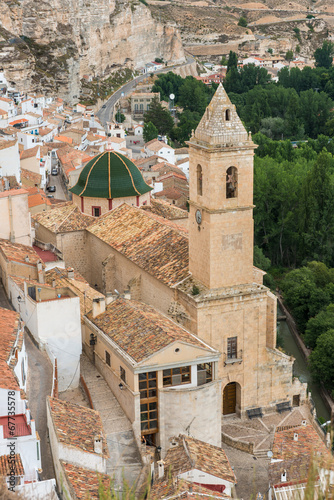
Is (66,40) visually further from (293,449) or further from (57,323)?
(293,449)

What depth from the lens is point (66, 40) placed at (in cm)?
9744

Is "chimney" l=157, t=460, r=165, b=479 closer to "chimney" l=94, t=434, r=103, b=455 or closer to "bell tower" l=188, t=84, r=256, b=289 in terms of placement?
"chimney" l=94, t=434, r=103, b=455

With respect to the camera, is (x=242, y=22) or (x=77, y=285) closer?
(x=77, y=285)

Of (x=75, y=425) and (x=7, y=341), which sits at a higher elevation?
(x=7, y=341)

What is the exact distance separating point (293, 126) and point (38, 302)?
58.7m

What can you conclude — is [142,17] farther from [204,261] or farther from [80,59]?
[204,261]

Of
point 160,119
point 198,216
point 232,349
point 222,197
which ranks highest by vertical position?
point 222,197

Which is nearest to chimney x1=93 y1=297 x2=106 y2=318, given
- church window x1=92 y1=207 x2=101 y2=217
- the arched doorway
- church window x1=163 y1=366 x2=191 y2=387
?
church window x1=163 y1=366 x2=191 y2=387

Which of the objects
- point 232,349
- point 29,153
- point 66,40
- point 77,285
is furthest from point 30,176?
point 66,40

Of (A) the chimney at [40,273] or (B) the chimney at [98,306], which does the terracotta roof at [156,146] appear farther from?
(B) the chimney at [98,306]

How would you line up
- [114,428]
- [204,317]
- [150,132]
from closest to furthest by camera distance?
[114,428]
[204,317]
[150,132]

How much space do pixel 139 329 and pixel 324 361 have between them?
37.1 feet

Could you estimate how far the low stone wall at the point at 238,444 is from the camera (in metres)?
25.0

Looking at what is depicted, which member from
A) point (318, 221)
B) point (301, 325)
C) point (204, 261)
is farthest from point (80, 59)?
point (204, 261)
